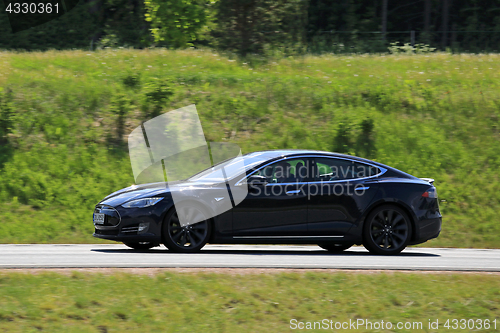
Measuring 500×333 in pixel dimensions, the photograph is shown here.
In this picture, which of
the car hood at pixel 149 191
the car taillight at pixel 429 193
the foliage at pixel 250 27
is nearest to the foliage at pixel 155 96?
the foliage at pixel 250 27

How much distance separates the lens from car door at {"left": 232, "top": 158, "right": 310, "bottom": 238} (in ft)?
29.8

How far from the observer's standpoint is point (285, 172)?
30.7 feet

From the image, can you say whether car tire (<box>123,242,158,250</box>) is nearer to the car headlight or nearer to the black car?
the black car

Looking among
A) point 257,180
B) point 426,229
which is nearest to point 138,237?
point 257,180

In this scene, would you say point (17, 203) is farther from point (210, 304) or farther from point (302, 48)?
point (302, 48)

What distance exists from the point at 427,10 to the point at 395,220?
124 ft

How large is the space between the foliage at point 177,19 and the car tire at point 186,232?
1412 centimetres

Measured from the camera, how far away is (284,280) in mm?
6902

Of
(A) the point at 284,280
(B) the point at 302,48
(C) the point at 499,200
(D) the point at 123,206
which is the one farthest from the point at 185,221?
(B) the point at 302,48

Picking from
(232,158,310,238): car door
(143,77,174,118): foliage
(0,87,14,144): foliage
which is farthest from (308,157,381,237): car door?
(0,87,14,144): foliage

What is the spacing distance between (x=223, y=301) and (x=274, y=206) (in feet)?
10.4

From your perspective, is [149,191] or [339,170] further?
[339,170]

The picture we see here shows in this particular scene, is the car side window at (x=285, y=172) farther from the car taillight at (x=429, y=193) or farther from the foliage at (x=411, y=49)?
the foliage at (x=411, y=49)

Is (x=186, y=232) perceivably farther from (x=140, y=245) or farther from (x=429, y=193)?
(x=429, y=193)
